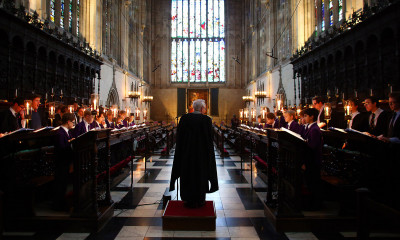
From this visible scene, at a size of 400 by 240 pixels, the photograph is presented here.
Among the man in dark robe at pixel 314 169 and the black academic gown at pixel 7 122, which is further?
the black academic gown at pixel 7 122

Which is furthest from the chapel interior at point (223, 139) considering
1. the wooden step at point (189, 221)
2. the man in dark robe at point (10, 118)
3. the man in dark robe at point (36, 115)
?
the man in dark robe at point (10, 118)

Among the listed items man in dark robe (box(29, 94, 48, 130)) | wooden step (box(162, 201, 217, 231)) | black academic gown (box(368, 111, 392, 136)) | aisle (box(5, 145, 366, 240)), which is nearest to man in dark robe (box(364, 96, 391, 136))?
black academic gown (box(368, 111, 392, 136))

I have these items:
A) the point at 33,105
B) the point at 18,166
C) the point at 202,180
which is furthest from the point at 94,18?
the point at 202,180

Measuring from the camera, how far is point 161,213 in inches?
164

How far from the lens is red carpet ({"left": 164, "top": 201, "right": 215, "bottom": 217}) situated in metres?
3.49

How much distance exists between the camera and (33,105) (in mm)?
5379

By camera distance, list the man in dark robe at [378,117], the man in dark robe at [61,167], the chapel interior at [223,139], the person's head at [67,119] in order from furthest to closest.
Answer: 1. the man in dark robe at [378,117]
2. the person's head at [67,119]
3. the man in dark robe at [61,167]
4. the chapel interior at [223,139]

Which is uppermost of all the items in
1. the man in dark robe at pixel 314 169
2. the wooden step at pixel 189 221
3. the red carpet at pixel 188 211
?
the man in dark robe at pixel 314 169

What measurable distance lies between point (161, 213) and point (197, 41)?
2542cm

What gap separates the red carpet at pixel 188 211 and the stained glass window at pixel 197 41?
24505mm

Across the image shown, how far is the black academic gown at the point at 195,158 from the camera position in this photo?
361cm

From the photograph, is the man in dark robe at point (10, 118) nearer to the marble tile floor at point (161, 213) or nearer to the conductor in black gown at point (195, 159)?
the marble tile floor at point (161, 213)

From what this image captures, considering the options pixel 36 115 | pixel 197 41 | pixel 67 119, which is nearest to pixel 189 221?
pixel 67 119

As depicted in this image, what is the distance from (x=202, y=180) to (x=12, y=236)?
2.40 metres
